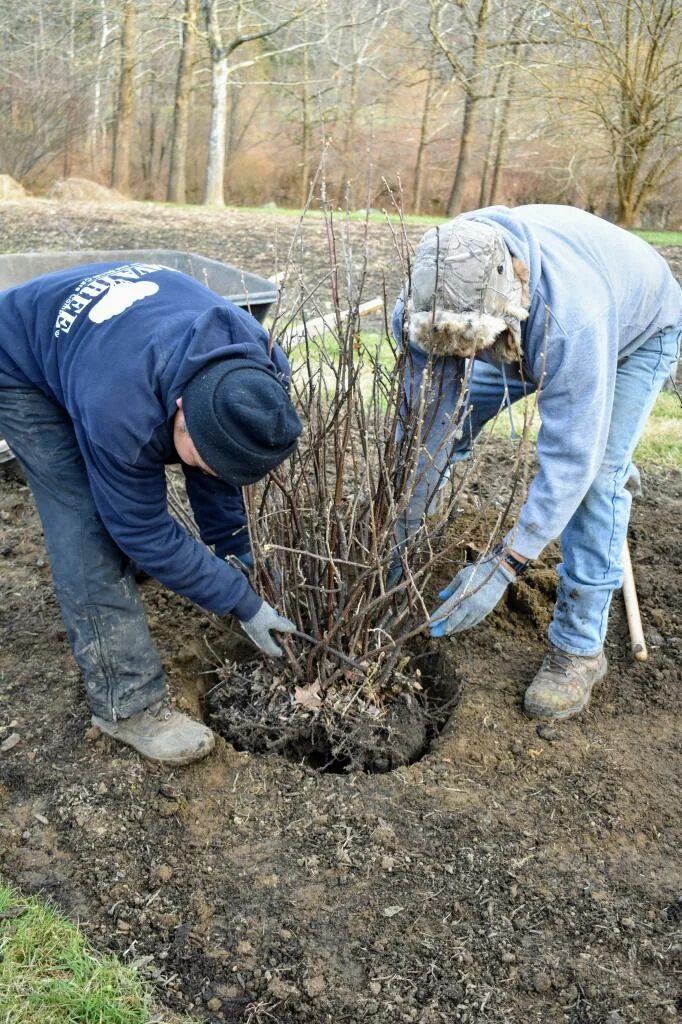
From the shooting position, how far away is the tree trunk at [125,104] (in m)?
17.4

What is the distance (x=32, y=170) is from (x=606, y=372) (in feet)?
70.3

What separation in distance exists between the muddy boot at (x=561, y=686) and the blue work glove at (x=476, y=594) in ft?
1.40

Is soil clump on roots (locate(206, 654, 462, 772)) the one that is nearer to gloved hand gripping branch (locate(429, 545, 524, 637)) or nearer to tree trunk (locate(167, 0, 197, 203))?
gloved hand gripping branch (locate(429, 545, 524, 637))

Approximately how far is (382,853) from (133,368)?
1.30 m

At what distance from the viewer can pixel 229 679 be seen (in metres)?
2.76

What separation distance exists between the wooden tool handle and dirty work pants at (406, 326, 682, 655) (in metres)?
0.18

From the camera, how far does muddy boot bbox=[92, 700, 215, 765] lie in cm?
241

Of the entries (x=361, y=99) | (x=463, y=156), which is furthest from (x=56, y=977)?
(x=361, y=99)

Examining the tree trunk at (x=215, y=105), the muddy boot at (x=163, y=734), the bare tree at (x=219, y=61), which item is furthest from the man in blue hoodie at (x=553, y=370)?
the tree trunk at (x=215, y=105)

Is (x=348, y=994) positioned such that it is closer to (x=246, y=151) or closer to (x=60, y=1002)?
(x=60, y=1002)

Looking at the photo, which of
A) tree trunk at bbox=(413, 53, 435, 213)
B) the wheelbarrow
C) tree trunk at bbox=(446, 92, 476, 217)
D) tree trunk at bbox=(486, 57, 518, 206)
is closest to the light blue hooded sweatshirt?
the wheelbarrow

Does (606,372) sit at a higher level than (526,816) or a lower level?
higher

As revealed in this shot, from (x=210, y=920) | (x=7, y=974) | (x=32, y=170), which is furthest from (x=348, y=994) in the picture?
(x=32, y=170)

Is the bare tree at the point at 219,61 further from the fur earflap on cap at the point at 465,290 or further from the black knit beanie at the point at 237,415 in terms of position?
the black knit beanie at the point at 237,415
